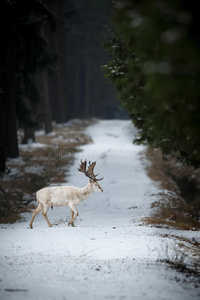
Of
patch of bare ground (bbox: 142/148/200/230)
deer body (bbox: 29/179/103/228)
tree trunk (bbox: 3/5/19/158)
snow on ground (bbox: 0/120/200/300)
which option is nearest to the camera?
snow on ground (bbox: 0/120/200/300)

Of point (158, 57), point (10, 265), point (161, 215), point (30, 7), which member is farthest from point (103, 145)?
point (158, 57)

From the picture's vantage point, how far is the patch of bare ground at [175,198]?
12.1m

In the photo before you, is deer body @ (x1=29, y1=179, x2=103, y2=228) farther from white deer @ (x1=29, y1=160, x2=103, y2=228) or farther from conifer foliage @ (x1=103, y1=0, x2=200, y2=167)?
conifer foliage @ (x1=103, y1=0, x2=200, y2=167)

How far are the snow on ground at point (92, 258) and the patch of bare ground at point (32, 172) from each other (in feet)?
4.14

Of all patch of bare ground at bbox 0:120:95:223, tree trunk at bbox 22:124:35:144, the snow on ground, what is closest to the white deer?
the snow on ground

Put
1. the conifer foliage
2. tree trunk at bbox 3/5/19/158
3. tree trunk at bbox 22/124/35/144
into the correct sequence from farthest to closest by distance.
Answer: tree trunk at bbox 22/124/35/144 → tree trunk at bbox 3/5/19/158 → the conifer foliage

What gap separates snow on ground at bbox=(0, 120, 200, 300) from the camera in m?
5.51

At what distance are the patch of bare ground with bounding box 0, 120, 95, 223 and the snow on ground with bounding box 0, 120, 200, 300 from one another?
1.26 m

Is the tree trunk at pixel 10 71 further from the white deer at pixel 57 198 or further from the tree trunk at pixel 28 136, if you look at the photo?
the white deer at pixel 57 198

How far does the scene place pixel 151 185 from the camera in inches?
689

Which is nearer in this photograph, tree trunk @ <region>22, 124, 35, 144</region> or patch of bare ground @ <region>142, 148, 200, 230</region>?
patch of bare ground @ <region>142, 148, 200, 230</region>

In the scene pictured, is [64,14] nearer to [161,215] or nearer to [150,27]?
[161,215]

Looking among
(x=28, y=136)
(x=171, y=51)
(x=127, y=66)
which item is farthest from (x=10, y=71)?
(x=171, y=51)

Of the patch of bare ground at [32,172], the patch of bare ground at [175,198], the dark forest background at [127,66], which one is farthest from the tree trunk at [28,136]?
the patch of bare ground at [175,198]
